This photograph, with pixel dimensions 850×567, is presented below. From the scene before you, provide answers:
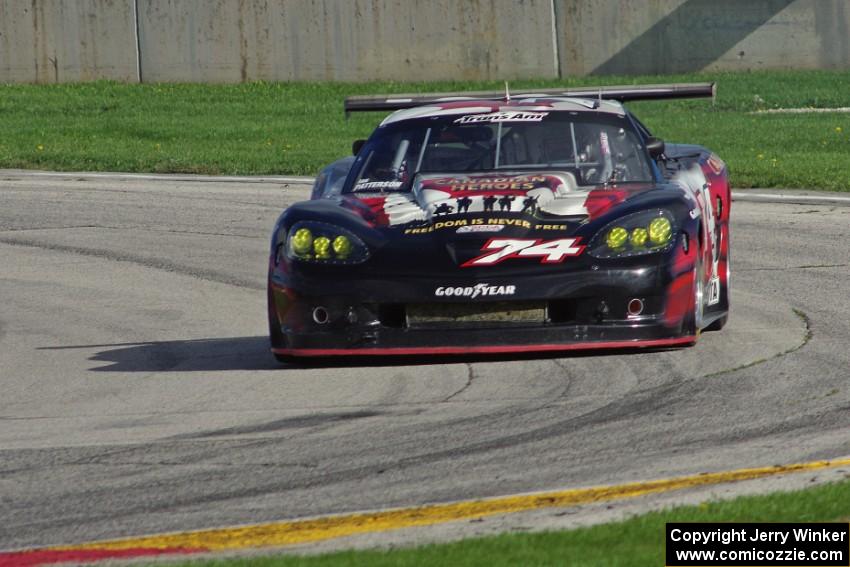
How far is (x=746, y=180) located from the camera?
50.3ft

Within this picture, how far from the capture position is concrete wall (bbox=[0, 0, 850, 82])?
27.8 m

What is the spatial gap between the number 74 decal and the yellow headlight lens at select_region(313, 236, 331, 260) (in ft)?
2.11

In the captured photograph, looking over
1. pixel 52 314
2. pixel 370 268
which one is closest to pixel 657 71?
pixel 52 314

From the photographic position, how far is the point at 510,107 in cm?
872

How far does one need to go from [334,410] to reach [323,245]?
3.72ft

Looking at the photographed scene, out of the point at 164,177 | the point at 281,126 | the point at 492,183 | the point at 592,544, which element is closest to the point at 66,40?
the point at 281,126

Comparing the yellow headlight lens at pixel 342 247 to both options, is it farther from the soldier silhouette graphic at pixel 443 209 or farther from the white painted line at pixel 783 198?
the white painted line at pixel 783 198

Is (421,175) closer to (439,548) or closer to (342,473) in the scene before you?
(342,473)

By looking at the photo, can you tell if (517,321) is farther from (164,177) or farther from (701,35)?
(701,35)

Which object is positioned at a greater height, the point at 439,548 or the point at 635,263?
the point at 635,263

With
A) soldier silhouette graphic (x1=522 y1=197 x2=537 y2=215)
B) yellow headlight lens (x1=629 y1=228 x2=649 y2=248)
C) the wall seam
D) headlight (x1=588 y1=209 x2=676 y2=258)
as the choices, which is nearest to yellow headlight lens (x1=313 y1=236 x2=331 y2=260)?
soldier silhouette graphic (x1=522 y1=197 x2=537 y2=215)

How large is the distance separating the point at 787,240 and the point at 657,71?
17221 millimetres

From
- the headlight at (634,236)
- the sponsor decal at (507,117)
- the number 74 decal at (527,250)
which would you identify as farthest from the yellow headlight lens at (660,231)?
the sponsor decal at (507,117)

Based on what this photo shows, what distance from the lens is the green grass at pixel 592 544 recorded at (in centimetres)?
420
